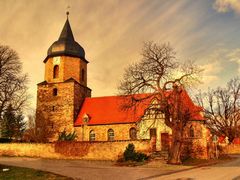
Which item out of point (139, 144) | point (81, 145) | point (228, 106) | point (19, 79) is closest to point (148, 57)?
point (139, 144)

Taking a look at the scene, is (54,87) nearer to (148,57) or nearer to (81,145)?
(81,145)

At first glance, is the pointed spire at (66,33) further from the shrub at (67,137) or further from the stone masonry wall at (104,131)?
the shrub at (67,137)

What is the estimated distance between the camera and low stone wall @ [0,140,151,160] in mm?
29562

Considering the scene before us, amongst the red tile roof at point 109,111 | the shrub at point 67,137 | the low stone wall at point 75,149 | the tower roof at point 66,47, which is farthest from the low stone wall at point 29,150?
the tower roof at point 66,47

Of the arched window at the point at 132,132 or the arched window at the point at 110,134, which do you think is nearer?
the arched window at the point at 132,132

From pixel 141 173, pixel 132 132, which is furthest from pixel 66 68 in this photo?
pixel 141 173

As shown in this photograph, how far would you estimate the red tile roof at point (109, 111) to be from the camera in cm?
3747

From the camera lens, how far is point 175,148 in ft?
81.1

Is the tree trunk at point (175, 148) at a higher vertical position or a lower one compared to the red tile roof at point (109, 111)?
lower

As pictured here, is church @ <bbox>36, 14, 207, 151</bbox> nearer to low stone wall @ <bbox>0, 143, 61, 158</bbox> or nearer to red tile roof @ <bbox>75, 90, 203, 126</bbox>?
red tile roof @ <bbox>75, 90, 203, 126</bbox>

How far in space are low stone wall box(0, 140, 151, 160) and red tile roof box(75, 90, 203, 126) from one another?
708cm

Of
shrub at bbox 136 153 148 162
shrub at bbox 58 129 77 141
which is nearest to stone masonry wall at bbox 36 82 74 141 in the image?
shrub at bbox 58 129 77 141

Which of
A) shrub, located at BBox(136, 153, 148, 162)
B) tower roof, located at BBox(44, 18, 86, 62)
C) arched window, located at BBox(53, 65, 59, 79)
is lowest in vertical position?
shrub, located at BBox(136, 153, 148, 162)

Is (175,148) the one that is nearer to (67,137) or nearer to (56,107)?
(67,137)
